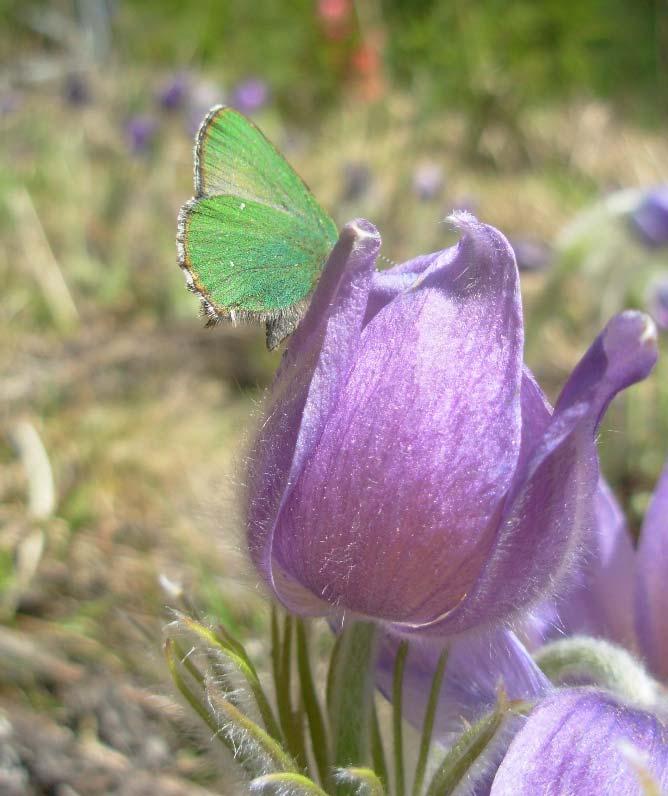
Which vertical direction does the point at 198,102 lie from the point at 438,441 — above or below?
above

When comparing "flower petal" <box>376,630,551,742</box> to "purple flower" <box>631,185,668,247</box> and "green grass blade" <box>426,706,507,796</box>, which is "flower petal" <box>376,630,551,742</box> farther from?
"purple flower" <box>631,185,668,247</box>

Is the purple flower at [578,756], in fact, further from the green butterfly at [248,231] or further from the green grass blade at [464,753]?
the green butterfly at [248,231]

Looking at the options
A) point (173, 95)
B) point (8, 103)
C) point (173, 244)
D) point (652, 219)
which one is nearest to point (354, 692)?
point (652, 219)

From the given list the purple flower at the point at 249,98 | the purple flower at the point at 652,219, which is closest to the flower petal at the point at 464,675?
the purple flower at the point at 652,219

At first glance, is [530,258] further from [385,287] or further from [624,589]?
[385,287]

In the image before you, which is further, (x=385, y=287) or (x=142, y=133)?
(x=142, y=133)

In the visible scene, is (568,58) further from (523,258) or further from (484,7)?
(523,258)
